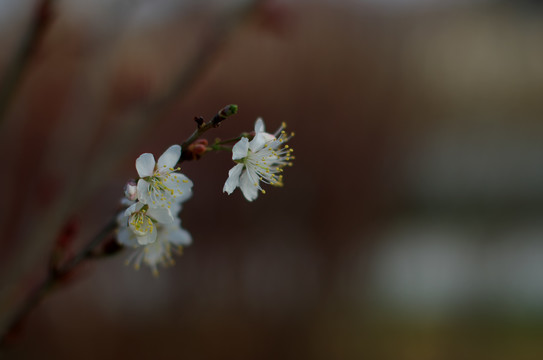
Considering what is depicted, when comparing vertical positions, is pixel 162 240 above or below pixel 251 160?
below

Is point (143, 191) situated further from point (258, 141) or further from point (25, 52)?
point (25, 52)

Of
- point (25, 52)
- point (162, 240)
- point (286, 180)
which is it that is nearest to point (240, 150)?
point (162, 240)

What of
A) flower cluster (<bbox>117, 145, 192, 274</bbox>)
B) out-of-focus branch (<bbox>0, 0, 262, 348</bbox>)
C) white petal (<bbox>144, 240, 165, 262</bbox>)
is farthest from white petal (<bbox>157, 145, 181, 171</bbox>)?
out-of-focus branch (<bbox>0, 0, 262, 348</bbox>)

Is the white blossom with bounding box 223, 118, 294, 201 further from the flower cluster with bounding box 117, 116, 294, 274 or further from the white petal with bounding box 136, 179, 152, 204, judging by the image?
the white petal with bounding box 136, 179, 152, 204

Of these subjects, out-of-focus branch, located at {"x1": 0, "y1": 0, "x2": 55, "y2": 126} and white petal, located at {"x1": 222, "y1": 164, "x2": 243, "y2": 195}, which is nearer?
white petal, located at {"x1": 222, "y1": 164, "x2": 243, "y2": 195}

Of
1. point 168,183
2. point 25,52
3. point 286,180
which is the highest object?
point 286,180

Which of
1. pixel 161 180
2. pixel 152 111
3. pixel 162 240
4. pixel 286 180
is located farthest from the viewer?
pixel 286 180

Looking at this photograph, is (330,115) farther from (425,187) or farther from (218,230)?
(425,187)
